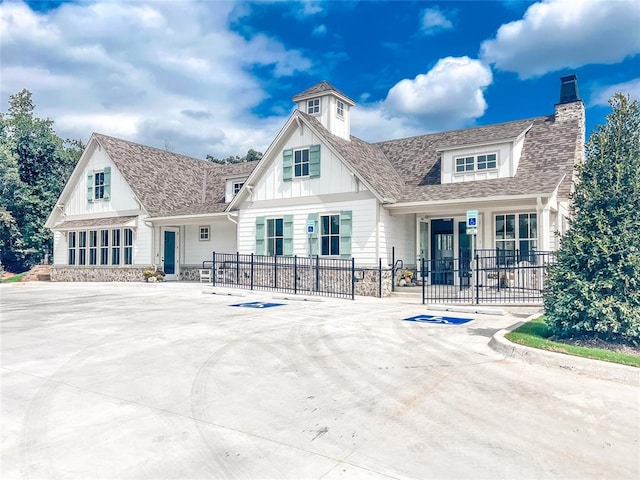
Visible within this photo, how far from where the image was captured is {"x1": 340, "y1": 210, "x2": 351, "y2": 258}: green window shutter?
18250mm

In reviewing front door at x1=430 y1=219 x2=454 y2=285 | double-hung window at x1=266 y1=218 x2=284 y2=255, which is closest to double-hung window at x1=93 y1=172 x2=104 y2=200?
double-hung window at x1=266 y1=218 x2=284 y2=255

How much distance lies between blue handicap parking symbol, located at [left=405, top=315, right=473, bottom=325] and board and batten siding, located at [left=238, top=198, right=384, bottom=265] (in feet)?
20.4

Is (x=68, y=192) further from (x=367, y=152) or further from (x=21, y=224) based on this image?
(x=367, y=152)

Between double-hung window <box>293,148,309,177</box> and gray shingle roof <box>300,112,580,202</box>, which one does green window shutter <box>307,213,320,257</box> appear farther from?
gray shingle roof <box>300,112,580,202</box>

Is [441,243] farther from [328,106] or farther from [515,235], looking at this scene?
[328,106]

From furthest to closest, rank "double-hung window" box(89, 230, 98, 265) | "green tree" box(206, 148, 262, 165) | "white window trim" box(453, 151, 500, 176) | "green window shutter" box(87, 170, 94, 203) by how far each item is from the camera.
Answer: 1. "green tree" box(206, 148, 262, 165)
2. "green window shutter" box(87, 170, 94, 203)
3. "double-hung window" box(89, 230, 98, 265)
4. "white window trim" box(453, 151, 500, 176)

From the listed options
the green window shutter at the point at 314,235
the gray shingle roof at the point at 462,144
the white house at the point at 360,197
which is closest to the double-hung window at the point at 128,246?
the white house at the point at 360,197

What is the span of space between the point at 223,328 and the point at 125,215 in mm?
18101

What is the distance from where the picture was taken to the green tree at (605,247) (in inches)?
284

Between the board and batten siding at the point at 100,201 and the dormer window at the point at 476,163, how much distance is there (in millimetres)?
16722

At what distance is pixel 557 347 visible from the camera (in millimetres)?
6973

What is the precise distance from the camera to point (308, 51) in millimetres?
20109

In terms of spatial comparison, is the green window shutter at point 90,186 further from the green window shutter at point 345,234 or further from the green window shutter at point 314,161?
the green window shutter at point 345,234

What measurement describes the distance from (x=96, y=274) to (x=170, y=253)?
180 inches
